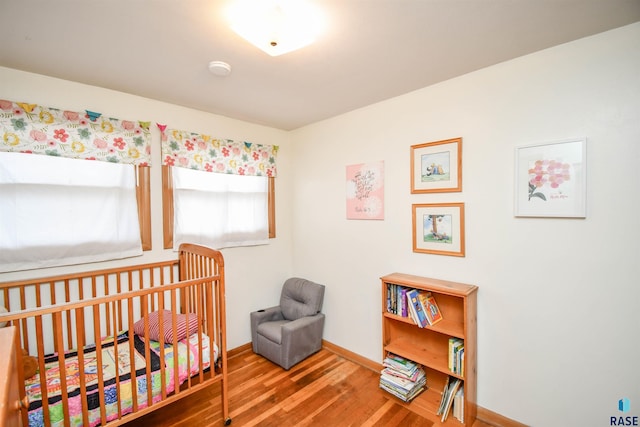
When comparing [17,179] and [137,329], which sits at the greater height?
[17,179]

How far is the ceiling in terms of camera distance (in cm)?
136

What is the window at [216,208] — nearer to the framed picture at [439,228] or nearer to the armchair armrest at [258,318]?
the armchair armrest at [258,318]

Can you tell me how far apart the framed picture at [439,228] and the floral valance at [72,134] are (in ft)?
7.69

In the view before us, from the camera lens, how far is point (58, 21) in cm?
143

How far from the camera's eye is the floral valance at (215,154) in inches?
99.8

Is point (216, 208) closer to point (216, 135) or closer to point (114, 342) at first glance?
point (216, 135)

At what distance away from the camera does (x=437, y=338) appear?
7.36ft

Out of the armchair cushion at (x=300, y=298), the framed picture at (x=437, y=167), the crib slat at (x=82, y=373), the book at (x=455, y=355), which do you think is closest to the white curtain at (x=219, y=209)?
the armchair cushion at (x=300, y=298)

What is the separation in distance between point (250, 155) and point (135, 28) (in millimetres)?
1634

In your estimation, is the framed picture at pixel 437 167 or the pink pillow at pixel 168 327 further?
the framed picture at pixel 437 167

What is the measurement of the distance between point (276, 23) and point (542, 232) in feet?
6.48

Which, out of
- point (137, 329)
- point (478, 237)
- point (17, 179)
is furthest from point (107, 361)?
point (478, 237)

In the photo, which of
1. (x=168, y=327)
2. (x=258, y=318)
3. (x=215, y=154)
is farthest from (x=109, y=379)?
(x=215, y=154)

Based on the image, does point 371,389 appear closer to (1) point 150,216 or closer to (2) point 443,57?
(1) point 150,216
